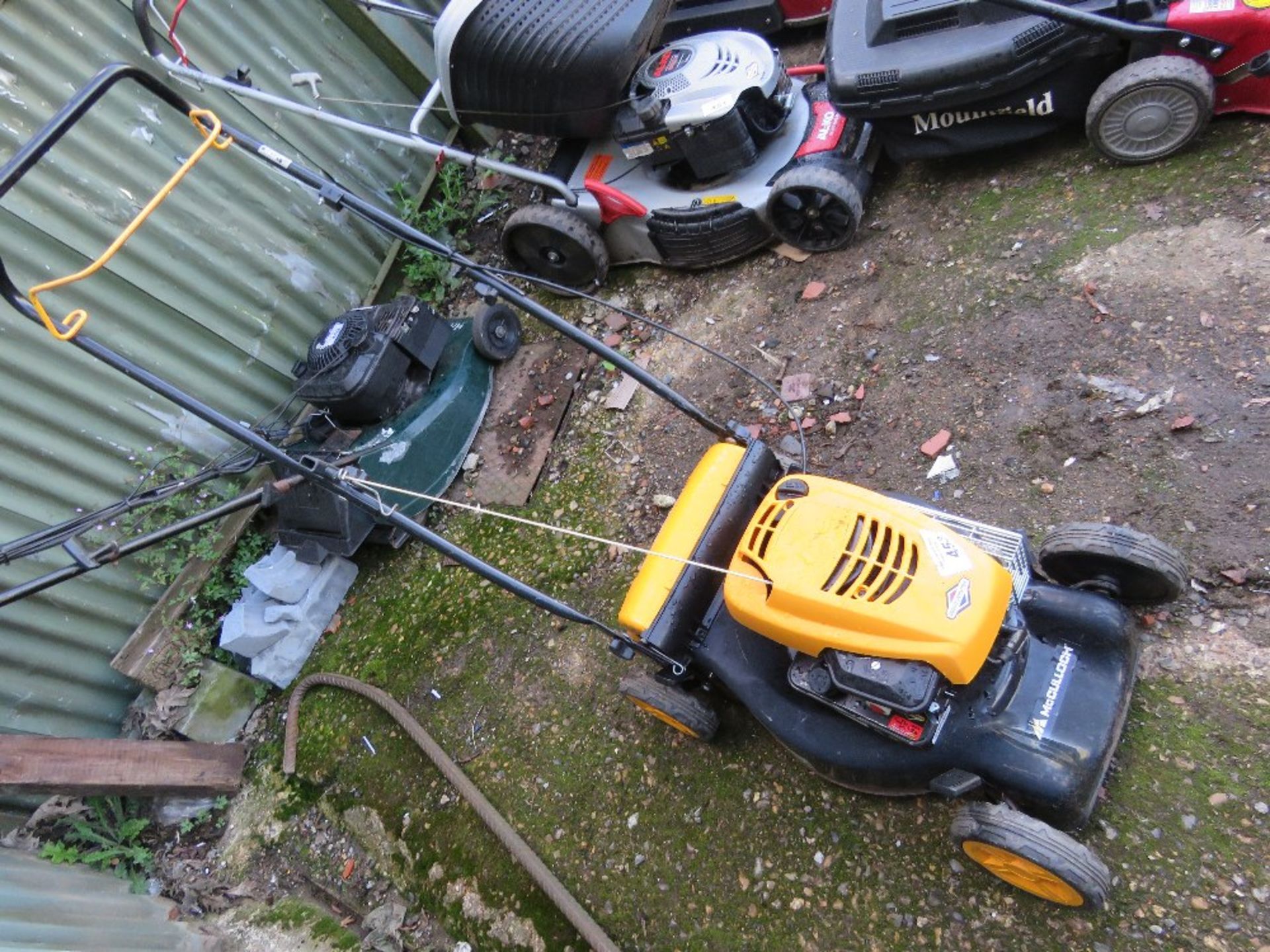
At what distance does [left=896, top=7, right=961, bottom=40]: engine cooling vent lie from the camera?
115 inches

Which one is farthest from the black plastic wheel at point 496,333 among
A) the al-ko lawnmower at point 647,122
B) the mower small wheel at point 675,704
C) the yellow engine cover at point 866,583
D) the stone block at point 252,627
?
the yellow engine cover at point 866,583

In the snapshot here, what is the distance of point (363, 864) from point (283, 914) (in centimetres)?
28

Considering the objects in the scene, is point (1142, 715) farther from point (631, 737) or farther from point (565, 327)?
point (565, 327)

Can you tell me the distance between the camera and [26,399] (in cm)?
308

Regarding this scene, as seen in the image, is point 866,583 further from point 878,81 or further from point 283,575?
point 283,575

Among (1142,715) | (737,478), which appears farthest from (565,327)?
(1142,715)

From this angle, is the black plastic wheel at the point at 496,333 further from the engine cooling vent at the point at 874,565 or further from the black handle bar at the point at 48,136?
the engine cooling vent at the point at 874,565

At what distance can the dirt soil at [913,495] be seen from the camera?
83.2 inches

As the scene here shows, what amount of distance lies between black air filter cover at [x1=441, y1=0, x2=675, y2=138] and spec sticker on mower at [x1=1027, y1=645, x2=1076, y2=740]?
2.52 meters

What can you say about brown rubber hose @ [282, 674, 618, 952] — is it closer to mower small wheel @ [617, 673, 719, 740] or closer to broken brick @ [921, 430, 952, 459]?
mower small wheel @ [617, 673, 719, 740]

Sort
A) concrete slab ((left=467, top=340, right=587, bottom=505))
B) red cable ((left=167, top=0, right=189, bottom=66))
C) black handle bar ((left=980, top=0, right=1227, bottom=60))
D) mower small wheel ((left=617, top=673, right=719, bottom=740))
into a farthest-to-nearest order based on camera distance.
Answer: concrete slab ((left=467, top=340, right=587, bottom=505)) < red cable ((left=167, top=0, right=189, bottom=66)) < black handle bar ((left=980, top=0, right=1227, bottom=60)) < mower small wheel ((left=617, top=673, right=719, bottom=740))

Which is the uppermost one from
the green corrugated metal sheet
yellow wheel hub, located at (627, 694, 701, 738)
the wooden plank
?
yellow wheel hub, located at (627, 694, 701, 738)

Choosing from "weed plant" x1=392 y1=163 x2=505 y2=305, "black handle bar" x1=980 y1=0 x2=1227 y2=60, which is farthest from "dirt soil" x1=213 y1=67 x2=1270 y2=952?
"weed plant" x1=392 y1=163 x2=505 y2=305

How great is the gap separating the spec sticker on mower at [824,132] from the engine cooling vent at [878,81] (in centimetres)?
26
